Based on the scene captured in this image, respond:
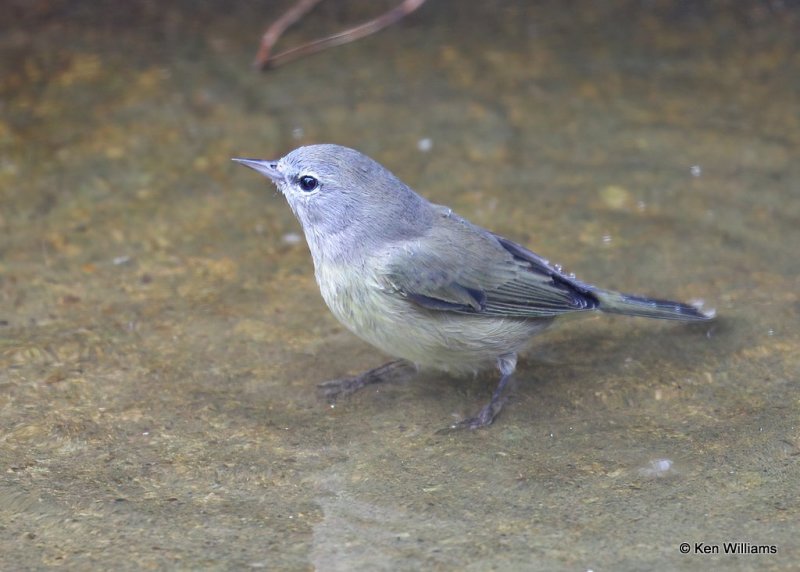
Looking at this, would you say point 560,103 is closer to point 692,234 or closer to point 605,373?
point 692,234

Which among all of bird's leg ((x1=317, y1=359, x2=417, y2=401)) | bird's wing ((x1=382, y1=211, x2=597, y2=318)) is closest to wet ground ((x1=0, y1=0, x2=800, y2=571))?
bird's leg ((x1=317, y1=359, x2=417, y2=401))

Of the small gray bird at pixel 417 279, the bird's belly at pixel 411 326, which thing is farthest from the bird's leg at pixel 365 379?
the bird's belly at pixel 411 326

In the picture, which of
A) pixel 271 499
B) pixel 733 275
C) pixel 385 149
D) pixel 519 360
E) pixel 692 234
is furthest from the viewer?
pixel 385 149

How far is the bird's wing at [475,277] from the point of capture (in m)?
4.49

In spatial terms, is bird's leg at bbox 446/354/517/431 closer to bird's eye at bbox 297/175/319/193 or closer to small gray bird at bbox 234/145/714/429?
small gray bird at bbox 234/145/714/429

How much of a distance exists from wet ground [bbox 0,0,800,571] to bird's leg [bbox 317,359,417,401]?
0.23ft

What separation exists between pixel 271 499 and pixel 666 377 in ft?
6.28

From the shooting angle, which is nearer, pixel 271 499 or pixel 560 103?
pixel 271 499

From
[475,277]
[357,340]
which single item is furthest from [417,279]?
[357,340]

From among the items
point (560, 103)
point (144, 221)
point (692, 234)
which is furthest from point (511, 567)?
point (560, 103)

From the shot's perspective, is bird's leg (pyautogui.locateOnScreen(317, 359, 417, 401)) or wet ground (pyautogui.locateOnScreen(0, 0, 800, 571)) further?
bird's leg (pyautogui.locateOnScreen(317, 359, 417, 401))

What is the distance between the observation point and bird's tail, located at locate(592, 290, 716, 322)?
478 cm

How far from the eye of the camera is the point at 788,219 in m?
5.91

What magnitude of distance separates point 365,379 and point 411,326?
465 mm
